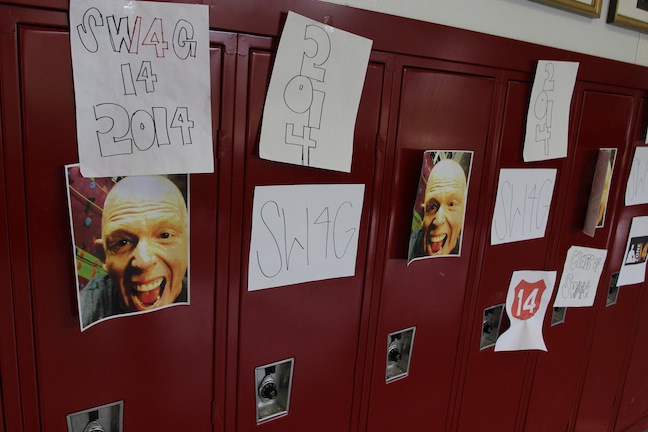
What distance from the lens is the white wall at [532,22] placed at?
114 centimetres

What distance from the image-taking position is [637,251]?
1.94m

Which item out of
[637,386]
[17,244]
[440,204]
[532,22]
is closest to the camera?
[17,244]

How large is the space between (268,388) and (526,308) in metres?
0.96

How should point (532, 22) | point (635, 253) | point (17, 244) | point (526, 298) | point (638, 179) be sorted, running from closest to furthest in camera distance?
1. point (17, 244)
2. point (532, 22)
3. point (526, 298)
4. point (638, 179)
5. point (635, 253)

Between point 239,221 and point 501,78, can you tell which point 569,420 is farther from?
point 239,221

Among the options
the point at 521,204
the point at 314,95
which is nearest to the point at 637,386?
the point at 521,204

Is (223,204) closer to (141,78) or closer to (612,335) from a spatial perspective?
(141,78)

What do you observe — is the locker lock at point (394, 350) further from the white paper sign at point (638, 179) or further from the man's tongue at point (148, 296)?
the white paper sign at point (638, 179)

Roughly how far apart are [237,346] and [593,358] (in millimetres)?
1581

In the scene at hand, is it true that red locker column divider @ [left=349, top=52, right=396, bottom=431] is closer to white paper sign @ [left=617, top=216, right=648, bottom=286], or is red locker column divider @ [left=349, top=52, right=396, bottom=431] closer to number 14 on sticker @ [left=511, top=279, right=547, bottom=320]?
number 14 on sticker @ [left=511, top=279, right=547, bottom=320]

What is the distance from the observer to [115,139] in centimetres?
81

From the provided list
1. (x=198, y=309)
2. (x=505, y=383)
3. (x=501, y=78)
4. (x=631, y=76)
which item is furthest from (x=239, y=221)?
(x=631, y=76)

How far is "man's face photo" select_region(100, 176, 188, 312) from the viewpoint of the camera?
32.8 inches

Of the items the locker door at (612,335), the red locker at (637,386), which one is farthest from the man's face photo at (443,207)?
the red locker at (637,386)
